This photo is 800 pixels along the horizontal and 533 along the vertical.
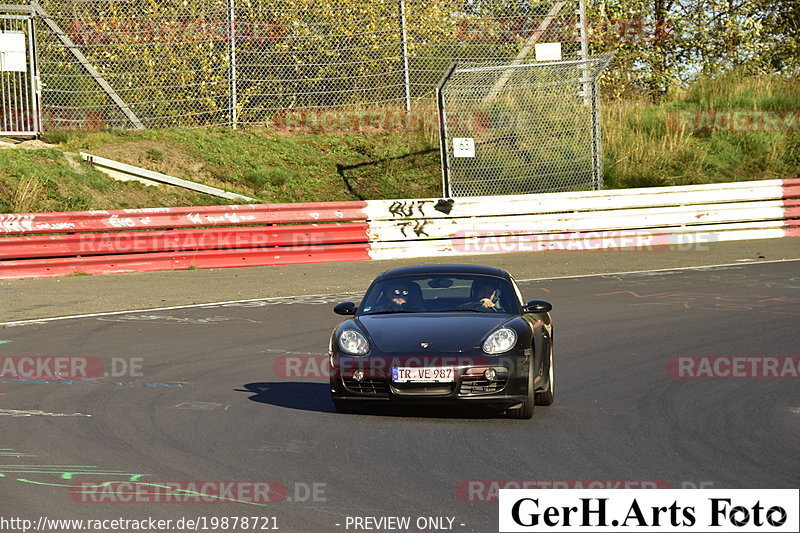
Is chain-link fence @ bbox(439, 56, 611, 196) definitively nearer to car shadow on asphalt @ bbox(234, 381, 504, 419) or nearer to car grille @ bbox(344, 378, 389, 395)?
car shadow on asphalt @ bbox(234, 381, 504, 419)

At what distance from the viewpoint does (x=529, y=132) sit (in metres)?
25.6

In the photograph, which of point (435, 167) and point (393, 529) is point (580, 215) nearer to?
point (435, 167)

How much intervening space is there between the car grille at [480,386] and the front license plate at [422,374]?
0.37ft

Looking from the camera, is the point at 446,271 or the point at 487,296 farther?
the point at 446,271

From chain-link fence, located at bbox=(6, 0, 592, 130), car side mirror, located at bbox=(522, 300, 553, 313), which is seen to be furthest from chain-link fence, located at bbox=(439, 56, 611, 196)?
car side mirror, located at bbox=(522, 300, 553, 313)

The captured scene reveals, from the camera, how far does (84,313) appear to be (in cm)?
1595

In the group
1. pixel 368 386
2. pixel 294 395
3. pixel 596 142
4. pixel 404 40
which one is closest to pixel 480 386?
pixel 368 386

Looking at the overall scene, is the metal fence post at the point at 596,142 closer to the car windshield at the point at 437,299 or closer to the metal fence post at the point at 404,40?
the metal fence post at the point at 404,40

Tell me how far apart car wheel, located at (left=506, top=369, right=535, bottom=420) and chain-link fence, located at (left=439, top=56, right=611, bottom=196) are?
15.6 m

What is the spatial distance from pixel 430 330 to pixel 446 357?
1.35 ft

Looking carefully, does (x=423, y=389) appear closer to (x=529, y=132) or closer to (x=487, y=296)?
(x=487, y=296)

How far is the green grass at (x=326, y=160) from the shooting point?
23766 millimetres

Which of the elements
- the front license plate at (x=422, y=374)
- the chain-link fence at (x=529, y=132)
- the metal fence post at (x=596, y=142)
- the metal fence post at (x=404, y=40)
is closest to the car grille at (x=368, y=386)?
the front license plate at (x=422, y=374)

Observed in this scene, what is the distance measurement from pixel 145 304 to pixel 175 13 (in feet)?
34.3
